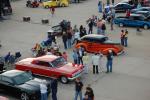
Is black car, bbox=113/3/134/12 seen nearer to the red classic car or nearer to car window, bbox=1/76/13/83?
the red classic car

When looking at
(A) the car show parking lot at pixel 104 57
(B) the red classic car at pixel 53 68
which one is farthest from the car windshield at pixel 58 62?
(A) the car show parking lot at pixel 104 57

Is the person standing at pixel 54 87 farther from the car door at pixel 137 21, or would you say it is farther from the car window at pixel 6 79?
the car door at pixel 137 21

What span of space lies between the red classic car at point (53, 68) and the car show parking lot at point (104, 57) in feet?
2.08

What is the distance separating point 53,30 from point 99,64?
10.4 m

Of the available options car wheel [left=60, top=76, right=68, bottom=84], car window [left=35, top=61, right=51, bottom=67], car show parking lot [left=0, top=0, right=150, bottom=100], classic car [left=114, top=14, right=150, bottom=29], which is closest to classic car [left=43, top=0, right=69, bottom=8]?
car show parking lot [left=0, top=0, right=150, bottom=100]

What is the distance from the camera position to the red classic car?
2425 centimetres

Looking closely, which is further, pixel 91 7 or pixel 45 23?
pixel 91 7

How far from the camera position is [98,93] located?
22953 millimetres

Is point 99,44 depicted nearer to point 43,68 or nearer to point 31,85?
point 43,68

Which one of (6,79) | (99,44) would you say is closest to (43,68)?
(6,79)

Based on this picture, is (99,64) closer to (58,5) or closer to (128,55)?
(128,55)

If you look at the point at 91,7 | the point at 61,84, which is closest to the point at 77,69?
the point at 61,84

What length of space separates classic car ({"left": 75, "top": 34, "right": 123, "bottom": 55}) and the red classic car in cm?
547

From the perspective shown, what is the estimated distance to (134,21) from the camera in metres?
39.1
